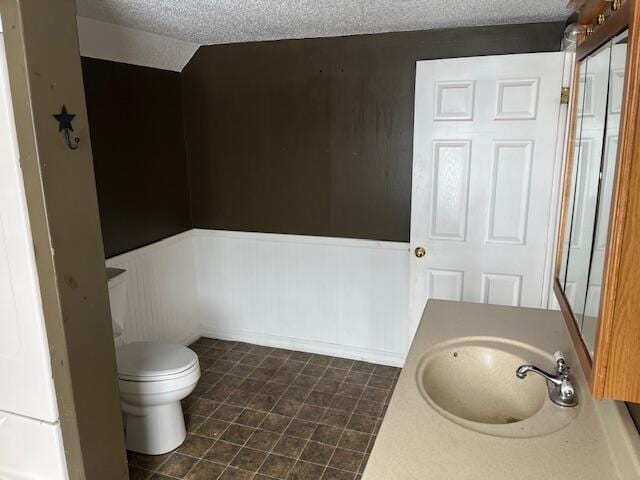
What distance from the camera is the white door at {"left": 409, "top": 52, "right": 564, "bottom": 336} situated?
2582 millimetres

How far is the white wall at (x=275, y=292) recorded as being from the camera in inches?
127

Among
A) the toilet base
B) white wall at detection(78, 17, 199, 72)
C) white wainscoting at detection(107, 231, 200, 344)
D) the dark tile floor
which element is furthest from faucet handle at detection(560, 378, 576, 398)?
white wall at detection(78, 17, 199, 72)

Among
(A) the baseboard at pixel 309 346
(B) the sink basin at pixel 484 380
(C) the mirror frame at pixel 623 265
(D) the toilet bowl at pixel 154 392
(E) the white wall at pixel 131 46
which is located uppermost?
(E) the white wall at pixel 131 46

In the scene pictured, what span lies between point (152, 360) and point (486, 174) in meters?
2.03

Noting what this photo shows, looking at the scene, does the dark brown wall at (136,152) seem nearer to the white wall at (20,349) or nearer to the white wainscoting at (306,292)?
the white wainscoting at (306,292)

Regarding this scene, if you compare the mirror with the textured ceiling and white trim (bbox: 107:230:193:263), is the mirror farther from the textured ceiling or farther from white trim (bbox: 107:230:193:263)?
white trim (bbox: 107:230:193:263)

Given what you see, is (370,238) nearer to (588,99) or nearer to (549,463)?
(588,99)

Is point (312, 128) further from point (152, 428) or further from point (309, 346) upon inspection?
point (152, 428)

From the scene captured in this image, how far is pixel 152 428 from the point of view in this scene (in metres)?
2.44

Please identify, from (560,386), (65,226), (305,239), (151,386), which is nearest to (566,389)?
(560,386)

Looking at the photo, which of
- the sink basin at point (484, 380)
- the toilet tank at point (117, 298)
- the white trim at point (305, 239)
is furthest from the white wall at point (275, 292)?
the sink basin at point (484, 380)

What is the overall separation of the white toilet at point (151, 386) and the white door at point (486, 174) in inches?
57.8

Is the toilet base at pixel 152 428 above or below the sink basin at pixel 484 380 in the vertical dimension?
below

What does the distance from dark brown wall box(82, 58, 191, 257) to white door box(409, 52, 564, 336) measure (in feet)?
5.58
